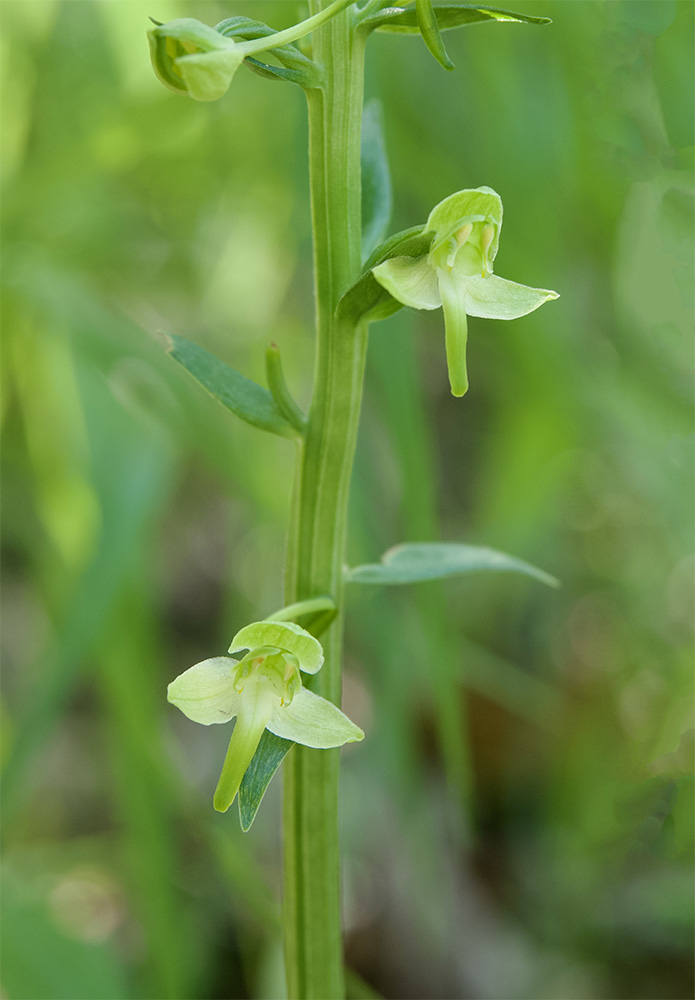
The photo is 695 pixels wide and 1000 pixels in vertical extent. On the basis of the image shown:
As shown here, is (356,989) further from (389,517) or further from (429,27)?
(429,27)

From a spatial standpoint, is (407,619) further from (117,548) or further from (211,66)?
(211,66)

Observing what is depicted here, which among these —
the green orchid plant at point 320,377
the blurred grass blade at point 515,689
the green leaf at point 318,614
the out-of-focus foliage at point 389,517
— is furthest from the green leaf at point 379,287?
the blurred grass blade at point 515,689

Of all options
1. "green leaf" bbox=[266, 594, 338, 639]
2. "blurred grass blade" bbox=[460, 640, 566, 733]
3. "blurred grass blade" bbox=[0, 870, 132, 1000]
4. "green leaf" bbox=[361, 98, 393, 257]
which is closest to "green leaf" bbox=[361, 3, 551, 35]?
"green leaf" bbox=[361, 98, 393, 257]

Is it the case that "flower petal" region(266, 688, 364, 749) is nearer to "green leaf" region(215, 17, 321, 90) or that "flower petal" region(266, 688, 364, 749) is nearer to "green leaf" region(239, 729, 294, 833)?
"green leaf" region(239, 729, 294, 833)

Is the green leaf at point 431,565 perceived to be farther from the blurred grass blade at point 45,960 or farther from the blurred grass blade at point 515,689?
the blurred grass blade at point 515,689

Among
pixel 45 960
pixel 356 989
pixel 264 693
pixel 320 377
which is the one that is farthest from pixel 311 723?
pixel 356 989
